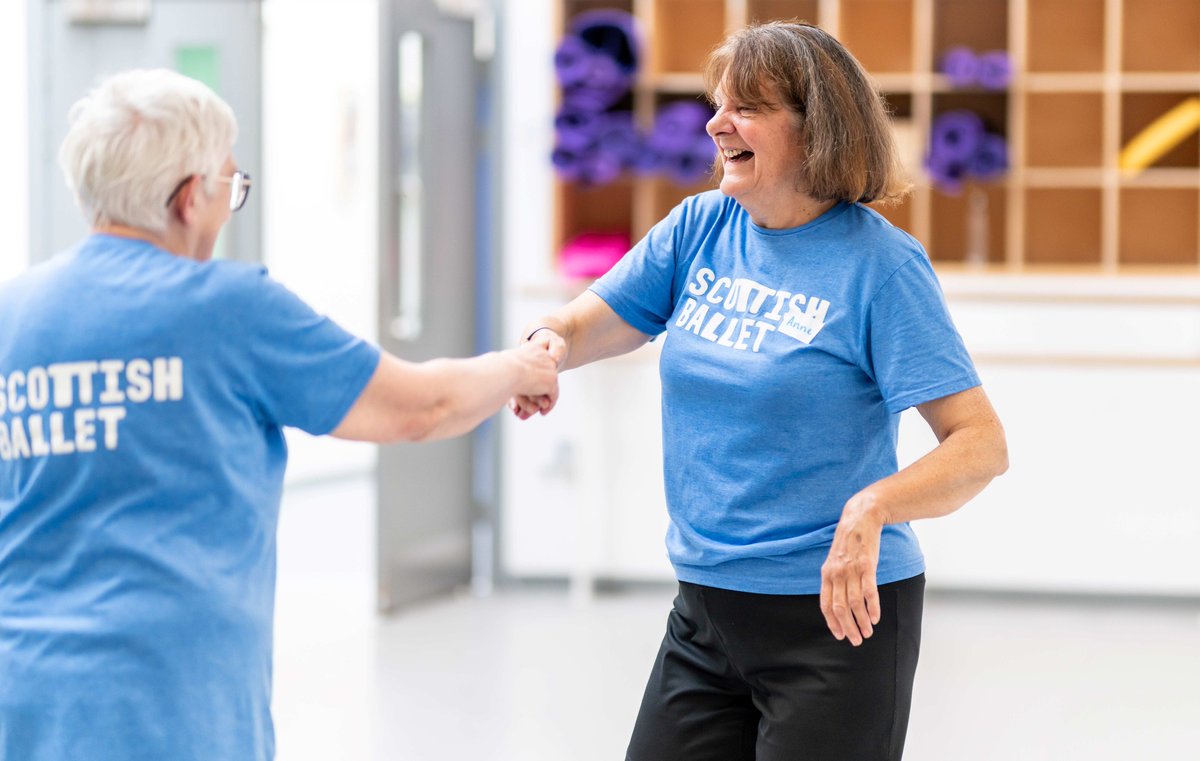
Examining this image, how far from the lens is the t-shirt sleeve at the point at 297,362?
1.50 metres

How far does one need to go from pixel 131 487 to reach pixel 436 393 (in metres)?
0.38

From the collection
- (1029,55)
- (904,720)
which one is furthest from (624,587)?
(904,720)

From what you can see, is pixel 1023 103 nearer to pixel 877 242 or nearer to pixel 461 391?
pixel 877 242

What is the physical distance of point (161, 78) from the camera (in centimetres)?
155

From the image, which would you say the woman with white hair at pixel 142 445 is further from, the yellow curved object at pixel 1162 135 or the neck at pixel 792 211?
Result: the yellow curved object at pixel 1162 135

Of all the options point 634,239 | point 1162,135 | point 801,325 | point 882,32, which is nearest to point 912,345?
point 801,325

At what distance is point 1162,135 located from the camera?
494 centimetres

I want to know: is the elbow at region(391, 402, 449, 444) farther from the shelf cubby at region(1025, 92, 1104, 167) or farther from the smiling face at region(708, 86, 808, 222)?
the shelf cubby at region(1025, 92, 1104, 167)

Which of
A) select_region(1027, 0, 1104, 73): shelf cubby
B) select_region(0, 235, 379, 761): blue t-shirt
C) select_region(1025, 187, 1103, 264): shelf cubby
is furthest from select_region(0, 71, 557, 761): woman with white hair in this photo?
select_region(1027, 0, 1104, 73): shelf cubby

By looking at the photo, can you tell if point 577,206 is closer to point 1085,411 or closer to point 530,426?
point 530,426

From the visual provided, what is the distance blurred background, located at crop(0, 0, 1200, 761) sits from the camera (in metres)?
4.67

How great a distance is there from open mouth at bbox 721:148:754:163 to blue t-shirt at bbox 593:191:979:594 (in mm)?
101

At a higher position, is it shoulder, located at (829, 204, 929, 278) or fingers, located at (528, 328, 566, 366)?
shoulder, located at (829, 204, 929, 278)

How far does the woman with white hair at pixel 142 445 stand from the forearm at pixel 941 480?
63cm
